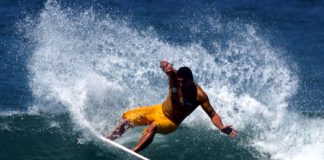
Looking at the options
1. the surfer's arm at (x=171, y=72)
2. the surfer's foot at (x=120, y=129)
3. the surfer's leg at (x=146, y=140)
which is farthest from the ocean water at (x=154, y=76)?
the surfer's arm at (x=171, y=72)

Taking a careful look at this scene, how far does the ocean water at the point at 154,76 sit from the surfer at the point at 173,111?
2.30 ft

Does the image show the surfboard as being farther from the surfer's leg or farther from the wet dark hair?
the wet dark hair

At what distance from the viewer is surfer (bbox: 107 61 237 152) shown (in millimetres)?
12523

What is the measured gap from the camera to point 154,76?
18.8m

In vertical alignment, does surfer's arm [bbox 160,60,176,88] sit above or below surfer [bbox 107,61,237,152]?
above

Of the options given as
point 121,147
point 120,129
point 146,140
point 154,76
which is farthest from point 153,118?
point 154,76

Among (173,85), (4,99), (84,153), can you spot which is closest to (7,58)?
(4,99)

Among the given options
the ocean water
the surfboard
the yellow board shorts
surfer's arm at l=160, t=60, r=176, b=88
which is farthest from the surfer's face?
the ocean water

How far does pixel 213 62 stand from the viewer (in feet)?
63.6

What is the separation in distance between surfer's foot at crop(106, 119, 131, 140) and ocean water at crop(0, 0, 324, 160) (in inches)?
12.4

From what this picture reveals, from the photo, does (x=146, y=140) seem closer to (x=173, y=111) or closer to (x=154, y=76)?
(x=173, y=111)

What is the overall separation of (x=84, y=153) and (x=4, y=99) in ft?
17.2

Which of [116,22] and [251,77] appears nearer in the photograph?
[251,77]

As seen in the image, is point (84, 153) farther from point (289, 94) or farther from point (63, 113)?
point (289, 94)
